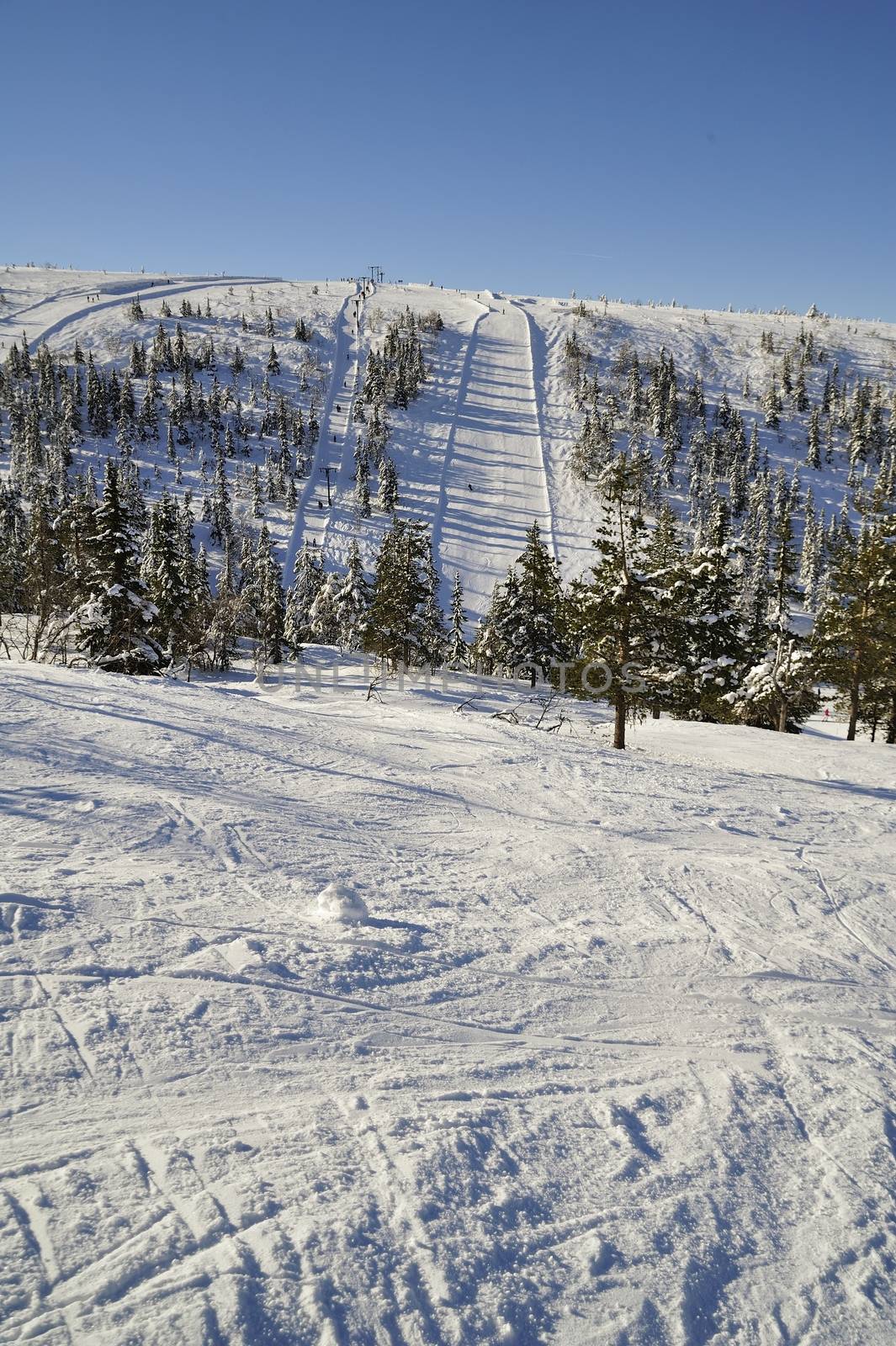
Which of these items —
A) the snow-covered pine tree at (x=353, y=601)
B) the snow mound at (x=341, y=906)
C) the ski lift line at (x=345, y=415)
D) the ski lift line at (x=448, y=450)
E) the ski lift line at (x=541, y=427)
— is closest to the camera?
the snow mound at (x=341, y=906)

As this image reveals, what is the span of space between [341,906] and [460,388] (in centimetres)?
14574

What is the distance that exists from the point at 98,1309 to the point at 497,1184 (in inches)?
79.0

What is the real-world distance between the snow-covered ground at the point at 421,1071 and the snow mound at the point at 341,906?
3cm

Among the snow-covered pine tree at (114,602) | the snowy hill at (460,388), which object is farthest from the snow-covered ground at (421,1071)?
the snowy hill at (460,388)

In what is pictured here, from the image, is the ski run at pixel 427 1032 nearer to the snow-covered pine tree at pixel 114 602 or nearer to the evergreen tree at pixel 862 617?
the snow-covered pine tree at pixel 114 602

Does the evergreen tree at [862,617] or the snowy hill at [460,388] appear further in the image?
the snowy hill at [460,388]

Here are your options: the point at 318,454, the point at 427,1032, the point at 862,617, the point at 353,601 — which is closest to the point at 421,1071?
the point at 427,1032

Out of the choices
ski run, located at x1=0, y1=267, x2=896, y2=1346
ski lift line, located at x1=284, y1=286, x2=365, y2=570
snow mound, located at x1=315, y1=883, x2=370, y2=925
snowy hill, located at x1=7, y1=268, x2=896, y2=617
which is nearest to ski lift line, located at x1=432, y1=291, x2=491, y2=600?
snowy hill, located at x1=7, y1=268, x2=896, y2=617

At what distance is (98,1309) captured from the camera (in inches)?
112

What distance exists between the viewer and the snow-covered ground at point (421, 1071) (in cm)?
317

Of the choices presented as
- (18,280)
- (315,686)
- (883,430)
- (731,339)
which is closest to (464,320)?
(731,339)

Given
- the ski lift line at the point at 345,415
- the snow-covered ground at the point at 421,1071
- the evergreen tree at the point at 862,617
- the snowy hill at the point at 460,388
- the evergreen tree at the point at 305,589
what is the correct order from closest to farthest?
the snow-covered ground at the point at 421,1071, the evergreen tree at the point at 862,617, the evergreen tree at the point at 305,589, the ski lift line at the point at 345,415, the snowy hill at the point at 460,388

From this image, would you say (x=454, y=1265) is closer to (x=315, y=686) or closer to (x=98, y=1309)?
(x=98, y=1309)

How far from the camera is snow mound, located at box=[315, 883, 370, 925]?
5.96m
